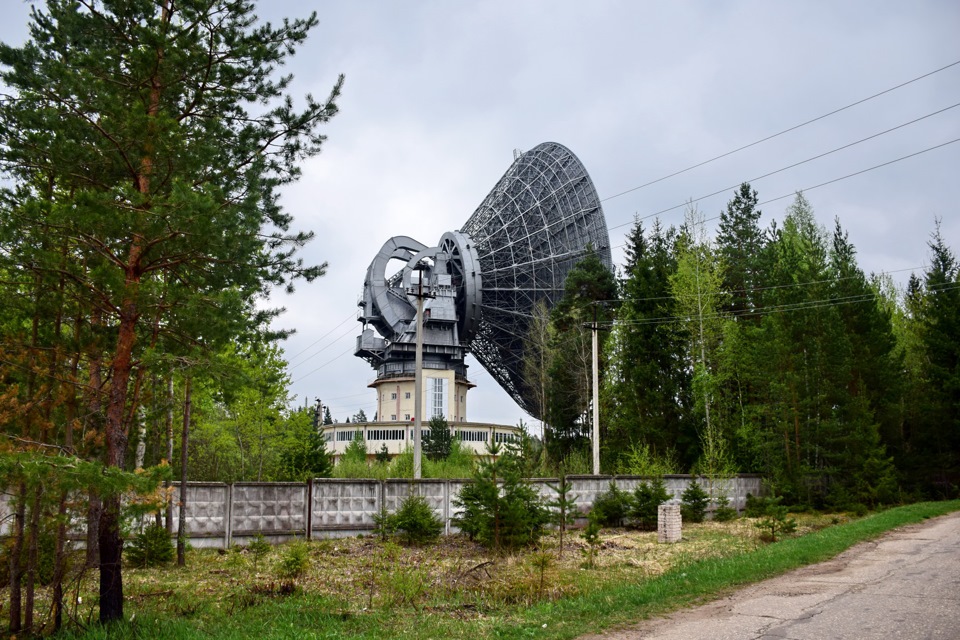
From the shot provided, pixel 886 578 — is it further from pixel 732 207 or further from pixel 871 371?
pixel 732 207

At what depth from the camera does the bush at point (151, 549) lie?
48.9 ft

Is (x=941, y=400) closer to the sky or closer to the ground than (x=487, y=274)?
closer to the ground

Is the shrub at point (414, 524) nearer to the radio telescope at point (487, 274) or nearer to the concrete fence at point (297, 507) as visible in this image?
the concrete fence at point (297, 507)

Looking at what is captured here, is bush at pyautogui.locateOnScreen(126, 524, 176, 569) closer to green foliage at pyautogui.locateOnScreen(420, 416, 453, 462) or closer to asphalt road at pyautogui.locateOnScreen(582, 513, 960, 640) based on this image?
asphalt road at pyautogui.locateOnScreen(582, 513, 960, 640)

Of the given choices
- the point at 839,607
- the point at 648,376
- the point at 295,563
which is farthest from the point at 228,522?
the point at 648,376

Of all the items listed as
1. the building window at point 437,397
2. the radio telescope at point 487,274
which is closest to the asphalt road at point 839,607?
the radio telescope at point 487,274

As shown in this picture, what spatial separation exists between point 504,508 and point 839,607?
822 cm

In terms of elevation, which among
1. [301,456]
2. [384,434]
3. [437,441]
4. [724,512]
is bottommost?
[724,512]

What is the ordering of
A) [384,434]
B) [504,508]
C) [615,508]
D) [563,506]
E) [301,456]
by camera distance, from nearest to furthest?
[504,508]
[563,506]
[615,508]
[301,456]
[384,434]

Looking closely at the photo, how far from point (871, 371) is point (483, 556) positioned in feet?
74.7

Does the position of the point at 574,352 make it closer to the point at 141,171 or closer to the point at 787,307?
the point at 787,307

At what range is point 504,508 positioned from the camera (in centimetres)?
1633

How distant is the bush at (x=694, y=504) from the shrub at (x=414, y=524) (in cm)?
974

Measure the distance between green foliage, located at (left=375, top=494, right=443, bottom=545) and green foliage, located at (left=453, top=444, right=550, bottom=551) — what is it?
1.50 metres
